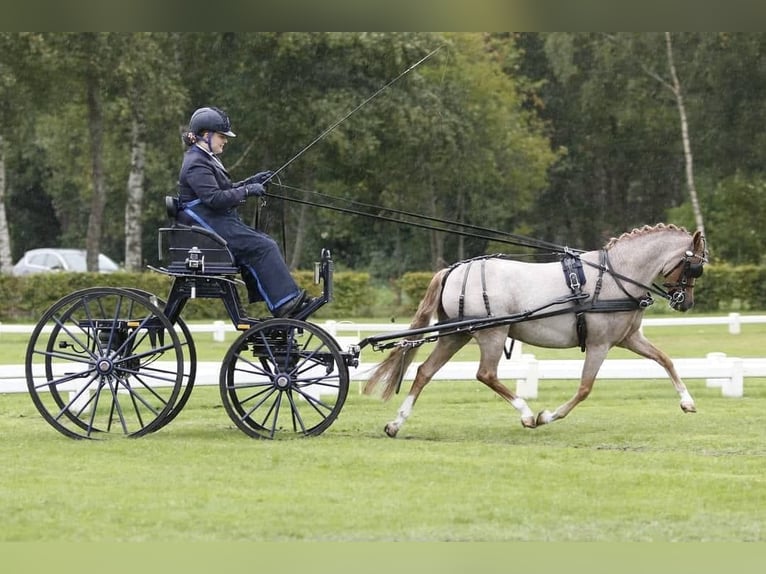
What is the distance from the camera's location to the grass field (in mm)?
6414

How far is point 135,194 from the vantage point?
29.0 m

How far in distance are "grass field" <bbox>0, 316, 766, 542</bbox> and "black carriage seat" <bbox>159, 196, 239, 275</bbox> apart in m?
1.21

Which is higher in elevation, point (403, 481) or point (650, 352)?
point (650, 352)

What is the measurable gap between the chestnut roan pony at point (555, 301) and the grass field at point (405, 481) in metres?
0.47

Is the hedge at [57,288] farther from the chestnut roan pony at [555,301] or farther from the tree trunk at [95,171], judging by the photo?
the chestnut roan pony at [555,301]

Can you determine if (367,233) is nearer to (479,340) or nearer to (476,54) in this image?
(476,54)

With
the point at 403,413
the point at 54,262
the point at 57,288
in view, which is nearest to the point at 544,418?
the point at 403,413

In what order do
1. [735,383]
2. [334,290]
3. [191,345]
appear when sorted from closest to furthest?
1. [191,345]
2. [735,383]
3. [334,290]

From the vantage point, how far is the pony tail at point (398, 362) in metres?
9.66

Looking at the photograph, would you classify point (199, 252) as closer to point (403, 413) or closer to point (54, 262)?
point (403, 413)

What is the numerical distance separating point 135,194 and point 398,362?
20329 millimetres

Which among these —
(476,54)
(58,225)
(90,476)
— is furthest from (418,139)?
(90,476)

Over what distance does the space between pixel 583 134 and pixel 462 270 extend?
2860 cm

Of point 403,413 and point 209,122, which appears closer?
point 209,122
